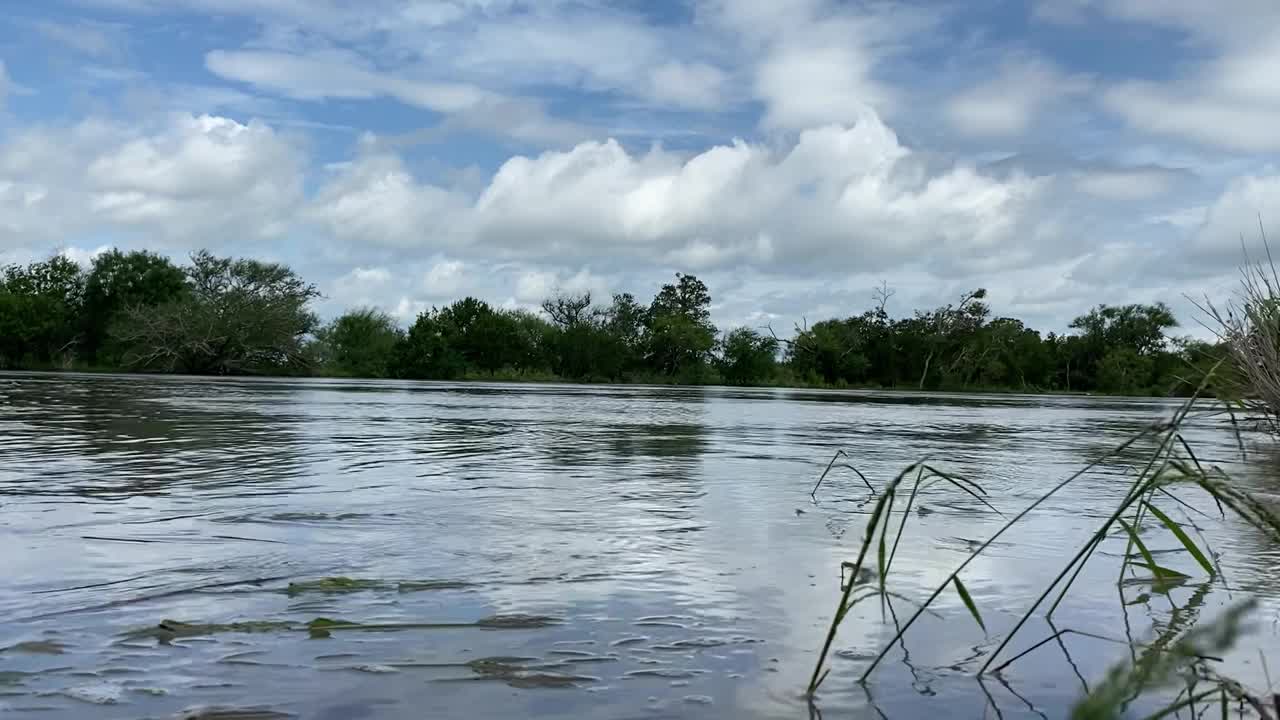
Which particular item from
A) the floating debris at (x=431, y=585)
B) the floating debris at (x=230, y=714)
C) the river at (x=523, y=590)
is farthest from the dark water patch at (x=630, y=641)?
the floating debris at (x=230, y=714)

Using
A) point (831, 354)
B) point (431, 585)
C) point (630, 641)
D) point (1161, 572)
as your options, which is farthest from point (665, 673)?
point (831, 354)

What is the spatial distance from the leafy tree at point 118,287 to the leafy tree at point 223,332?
830 cm

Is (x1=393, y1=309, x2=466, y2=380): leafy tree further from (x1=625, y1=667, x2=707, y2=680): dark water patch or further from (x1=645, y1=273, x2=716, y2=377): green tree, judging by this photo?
(x1=625, y1=667, x2=707, y2=680): dark water patch

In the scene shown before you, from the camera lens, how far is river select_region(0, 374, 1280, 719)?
2859 millimetres

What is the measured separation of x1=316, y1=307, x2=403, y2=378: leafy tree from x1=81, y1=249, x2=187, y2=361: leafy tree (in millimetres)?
10865

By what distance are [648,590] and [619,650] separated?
0.92 meters

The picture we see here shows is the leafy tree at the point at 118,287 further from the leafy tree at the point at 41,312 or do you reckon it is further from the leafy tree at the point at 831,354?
the leafy tree at the point at 831,354

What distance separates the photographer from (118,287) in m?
72.9

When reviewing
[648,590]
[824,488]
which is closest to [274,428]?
[824,488]

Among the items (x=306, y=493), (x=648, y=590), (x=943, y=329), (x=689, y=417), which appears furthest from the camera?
(x=943, y=329)

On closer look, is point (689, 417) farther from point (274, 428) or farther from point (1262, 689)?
point (1262, 689)

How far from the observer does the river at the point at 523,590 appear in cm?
286

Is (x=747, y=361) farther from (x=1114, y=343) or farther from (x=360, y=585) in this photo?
(x=360, y=585)

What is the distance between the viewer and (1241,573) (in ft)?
16.0
